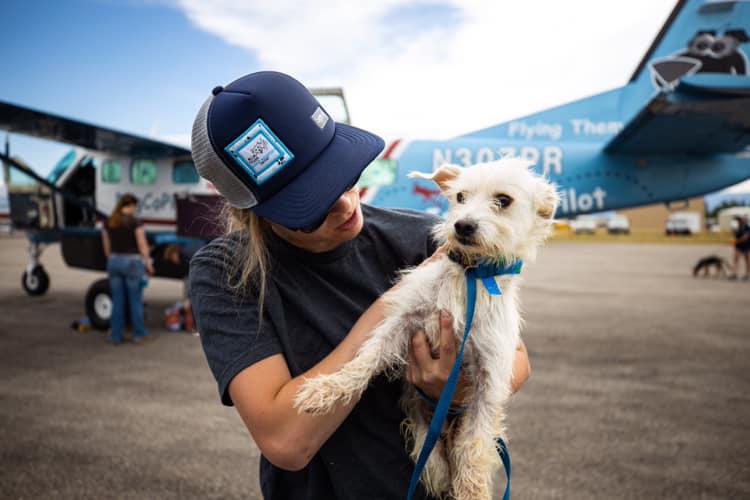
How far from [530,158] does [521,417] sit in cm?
784

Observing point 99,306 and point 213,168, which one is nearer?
point 213,168

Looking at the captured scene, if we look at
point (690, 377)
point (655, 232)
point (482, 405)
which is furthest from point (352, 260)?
point (655, 232)

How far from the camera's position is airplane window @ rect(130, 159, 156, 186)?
1169 cm

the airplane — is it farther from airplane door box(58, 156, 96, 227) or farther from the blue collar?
the blue collar

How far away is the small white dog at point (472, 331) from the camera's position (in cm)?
177

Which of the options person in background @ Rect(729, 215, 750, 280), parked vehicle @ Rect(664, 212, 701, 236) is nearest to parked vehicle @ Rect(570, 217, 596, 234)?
parked vehicle @ Rect(664, 212, 701, 236)

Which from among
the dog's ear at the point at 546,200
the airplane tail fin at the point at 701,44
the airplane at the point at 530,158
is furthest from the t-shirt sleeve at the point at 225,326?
the airplane tail fin at the point at 701,44

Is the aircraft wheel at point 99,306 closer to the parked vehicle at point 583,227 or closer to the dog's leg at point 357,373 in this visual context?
the dog's leg at point 357,373

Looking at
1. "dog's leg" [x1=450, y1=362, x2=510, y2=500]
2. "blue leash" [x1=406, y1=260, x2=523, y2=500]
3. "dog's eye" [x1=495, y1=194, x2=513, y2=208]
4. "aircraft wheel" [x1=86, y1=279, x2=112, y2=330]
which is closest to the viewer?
"blue leash" [x1=406, y1=260, x2=523, y2=500]

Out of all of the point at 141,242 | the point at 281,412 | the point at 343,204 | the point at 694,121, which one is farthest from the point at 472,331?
the point at 694,121

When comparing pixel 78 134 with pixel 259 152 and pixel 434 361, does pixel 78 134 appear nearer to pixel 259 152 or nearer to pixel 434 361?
pixel 259 152

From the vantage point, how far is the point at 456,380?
1513 mm

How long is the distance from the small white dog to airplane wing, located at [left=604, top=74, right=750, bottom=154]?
7.20 metres

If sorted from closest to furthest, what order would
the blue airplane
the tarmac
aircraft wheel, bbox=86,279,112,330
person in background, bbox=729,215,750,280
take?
the tarmac, aircraft wheel, bbox=86,279,112,330, the blue airplane, person in background, bbox=729,215,750,280
